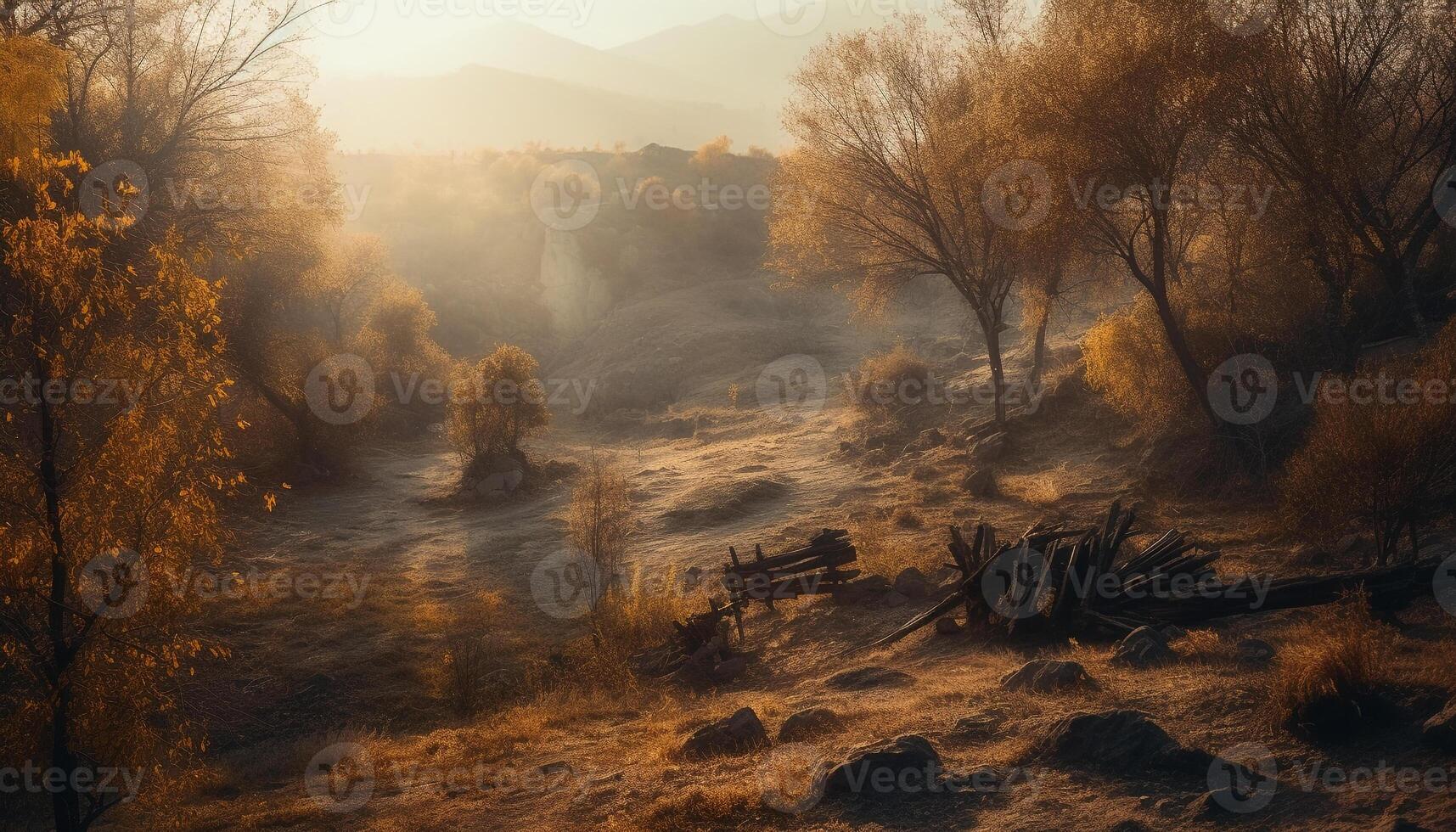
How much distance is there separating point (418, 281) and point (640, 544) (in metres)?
39.1

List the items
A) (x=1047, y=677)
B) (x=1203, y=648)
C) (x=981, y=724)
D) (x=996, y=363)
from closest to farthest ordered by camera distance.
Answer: (x=981, y=724) → (x=1047, y=677) → (x=1203, y=648) → (x=996, y=363)

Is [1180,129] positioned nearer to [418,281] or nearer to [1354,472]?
[1354,472]

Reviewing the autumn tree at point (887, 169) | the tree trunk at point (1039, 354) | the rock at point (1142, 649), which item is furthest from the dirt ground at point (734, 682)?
the autumn tree at point (887, 169)

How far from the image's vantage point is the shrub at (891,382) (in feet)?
112

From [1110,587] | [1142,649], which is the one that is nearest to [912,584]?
[1110,587]

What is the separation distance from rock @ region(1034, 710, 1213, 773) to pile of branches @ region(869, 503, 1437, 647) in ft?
13.1

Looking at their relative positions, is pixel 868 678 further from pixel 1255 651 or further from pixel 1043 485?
pixel 1043 485

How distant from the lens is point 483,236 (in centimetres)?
6172

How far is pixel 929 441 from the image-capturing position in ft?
93.7

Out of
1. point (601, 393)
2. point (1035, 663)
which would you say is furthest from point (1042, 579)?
point (601, 393)

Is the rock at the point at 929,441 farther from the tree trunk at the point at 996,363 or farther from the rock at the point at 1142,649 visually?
the rock at the point at 1142,649

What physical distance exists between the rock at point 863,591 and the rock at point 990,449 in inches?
371

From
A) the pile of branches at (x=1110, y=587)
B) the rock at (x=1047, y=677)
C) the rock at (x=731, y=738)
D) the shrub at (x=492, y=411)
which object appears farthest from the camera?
the shrub at (x=492, y=411)

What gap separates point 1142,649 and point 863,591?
6597 millimetres
